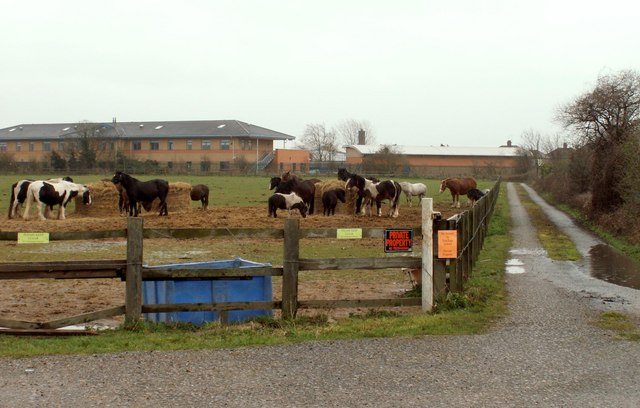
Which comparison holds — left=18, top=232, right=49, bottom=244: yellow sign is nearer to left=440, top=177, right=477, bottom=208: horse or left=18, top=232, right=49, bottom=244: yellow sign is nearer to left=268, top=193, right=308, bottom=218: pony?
left=268, top=193, right=308, bottom=218: pony

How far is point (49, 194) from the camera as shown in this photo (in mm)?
26594

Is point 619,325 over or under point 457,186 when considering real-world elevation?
under

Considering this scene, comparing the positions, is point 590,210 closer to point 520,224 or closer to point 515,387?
point 520,224

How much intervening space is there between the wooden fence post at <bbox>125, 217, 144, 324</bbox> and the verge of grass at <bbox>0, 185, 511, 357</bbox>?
219 mm

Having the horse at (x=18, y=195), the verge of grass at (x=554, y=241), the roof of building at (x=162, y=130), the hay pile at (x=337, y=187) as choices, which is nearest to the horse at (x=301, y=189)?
the hay pile at (x=337, y=187)

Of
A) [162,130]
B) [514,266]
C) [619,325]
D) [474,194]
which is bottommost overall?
[514,266]

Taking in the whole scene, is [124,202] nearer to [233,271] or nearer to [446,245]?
[233,271]

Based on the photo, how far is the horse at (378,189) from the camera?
94.4ft

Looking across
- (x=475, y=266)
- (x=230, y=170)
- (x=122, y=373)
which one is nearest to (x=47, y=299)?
(x=122, y=373)

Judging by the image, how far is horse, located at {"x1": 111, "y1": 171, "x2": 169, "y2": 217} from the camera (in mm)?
27969

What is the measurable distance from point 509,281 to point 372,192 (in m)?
15.6

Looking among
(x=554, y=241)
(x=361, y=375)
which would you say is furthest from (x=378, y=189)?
(x=361, y=375)

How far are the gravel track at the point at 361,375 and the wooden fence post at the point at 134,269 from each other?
4.98 ft

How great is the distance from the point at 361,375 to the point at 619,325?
14.2 ft
